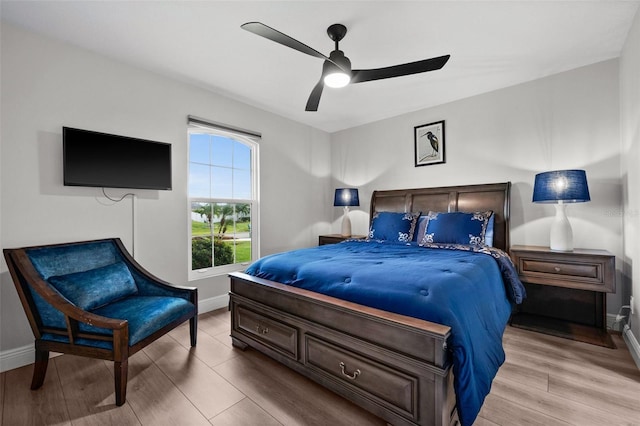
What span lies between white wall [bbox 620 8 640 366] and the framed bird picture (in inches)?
67.0

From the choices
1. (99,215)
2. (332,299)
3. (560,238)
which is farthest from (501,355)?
(99,215)

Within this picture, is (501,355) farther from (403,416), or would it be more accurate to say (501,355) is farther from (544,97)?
(544,97)

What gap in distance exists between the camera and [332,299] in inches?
70.6

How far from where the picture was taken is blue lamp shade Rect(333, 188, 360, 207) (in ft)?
14.4

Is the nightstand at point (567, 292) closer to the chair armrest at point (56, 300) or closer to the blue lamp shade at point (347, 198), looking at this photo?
the blue lamp shade at point (347, 198)

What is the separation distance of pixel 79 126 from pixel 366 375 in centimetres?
309

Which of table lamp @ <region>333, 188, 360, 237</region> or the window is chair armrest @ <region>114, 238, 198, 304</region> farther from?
table lamp @ <region>333, 188, 360, 237</region>

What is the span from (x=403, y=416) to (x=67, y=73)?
11.9 ft

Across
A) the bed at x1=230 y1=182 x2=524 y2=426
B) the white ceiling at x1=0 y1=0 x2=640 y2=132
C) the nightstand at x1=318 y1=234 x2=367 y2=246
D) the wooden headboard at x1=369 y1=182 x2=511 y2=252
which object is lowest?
the bed at x1=230 y1=182 x2=524 y2=426

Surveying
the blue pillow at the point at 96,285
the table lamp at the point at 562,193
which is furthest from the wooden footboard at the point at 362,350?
the table lamp at the point at 562,193

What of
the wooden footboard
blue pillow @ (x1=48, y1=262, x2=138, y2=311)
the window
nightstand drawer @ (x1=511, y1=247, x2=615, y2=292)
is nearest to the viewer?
the wooden footboard

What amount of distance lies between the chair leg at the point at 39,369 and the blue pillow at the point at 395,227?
319 cm

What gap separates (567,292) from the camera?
290cm

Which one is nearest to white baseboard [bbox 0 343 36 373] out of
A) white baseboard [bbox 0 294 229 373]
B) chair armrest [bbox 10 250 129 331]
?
white baseboard [bbox 0 294 229 373]
